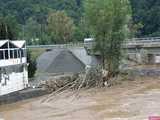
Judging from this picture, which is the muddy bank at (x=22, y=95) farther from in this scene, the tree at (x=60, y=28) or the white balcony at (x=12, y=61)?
the tree at (x=60, y=28)

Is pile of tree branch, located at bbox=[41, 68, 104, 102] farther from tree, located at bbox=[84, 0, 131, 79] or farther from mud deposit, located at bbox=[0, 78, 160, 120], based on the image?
tree, located at bbox=[84, 0, 131, 79]

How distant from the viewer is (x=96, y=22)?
273 ft

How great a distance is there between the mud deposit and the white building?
11.0 ft

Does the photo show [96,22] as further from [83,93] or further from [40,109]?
[40,109]

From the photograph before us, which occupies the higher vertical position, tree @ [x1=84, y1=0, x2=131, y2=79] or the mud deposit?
tree @ [x1=84, y1=0, x2=131, y2=79]

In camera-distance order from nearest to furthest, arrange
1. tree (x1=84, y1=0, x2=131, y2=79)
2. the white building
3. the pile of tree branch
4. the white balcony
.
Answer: the white building < the white balcony < the pile of tree branch < tree (x1=84, y1=0, x2=131, y2=79)

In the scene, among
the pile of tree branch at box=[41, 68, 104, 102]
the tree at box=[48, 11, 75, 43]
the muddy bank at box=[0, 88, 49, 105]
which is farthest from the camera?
the tree at box=[48, 11, 75, 43]

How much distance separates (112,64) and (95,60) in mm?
14157

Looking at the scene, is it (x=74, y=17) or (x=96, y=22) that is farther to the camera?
(x=74, y=17)

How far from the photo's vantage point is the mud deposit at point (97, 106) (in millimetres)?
47250

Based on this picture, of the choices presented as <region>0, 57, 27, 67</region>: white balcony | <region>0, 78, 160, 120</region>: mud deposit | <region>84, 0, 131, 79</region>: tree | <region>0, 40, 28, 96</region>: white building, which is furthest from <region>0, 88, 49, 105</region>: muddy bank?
<region>84, 0, 131, 79</region>: tree

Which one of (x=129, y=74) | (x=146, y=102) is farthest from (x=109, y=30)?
(x=146, y=102)

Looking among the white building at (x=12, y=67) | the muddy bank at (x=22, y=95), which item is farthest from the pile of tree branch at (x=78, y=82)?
the white building at (x=12, y=67)

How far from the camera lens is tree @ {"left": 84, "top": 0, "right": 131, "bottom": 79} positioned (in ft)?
268
